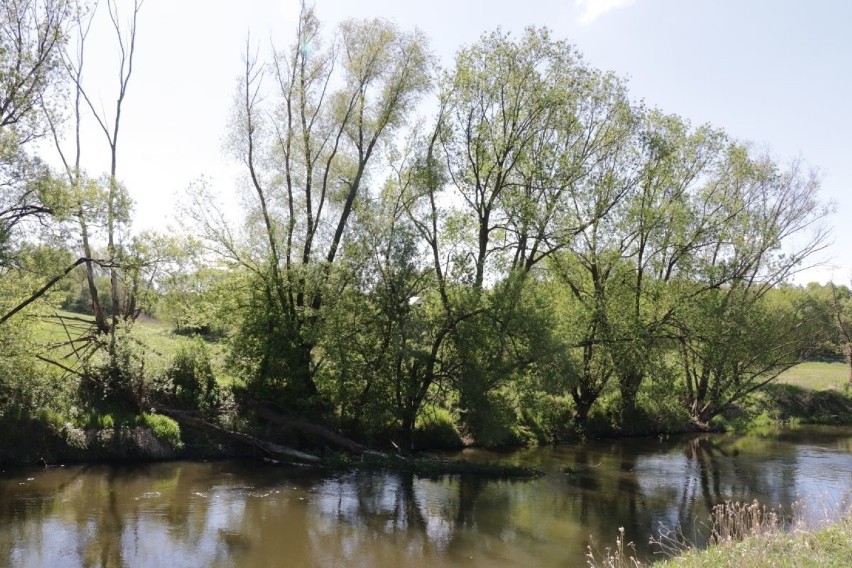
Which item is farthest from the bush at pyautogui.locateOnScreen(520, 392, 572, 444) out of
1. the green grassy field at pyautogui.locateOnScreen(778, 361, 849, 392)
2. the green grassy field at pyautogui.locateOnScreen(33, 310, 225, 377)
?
the green grassy field at pyautogui.locateOnScreen(778, 361, 849, 392)

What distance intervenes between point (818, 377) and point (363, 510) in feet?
156

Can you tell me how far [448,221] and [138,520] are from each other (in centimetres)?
1564

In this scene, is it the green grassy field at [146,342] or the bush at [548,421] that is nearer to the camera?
the green grassy field at [146,342]

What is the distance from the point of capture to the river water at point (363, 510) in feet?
45.3

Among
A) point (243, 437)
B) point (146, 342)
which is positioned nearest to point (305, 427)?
point (243, 437)

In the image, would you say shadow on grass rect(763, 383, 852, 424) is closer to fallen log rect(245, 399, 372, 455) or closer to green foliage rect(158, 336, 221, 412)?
fallen log rect(245, 399, 372, 455)

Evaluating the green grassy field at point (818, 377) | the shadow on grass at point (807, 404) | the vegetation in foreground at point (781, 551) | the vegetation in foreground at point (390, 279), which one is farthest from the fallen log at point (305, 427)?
the green grassy field at point (818, 377)

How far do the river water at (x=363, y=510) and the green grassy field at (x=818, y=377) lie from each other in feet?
77.2

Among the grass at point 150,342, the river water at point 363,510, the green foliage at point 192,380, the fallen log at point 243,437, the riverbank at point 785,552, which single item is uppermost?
the grass at point 150,342

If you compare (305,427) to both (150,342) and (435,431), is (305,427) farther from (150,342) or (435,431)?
(150,342)

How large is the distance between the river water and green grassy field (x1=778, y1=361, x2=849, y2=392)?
23526 millimetres

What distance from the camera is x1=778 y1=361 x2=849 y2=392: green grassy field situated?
4644 cm

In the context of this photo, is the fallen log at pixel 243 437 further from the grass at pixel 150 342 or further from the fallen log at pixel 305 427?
the grass at pixel 150 342

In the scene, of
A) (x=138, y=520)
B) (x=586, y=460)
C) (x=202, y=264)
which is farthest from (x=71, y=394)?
(x=586, y=460)
